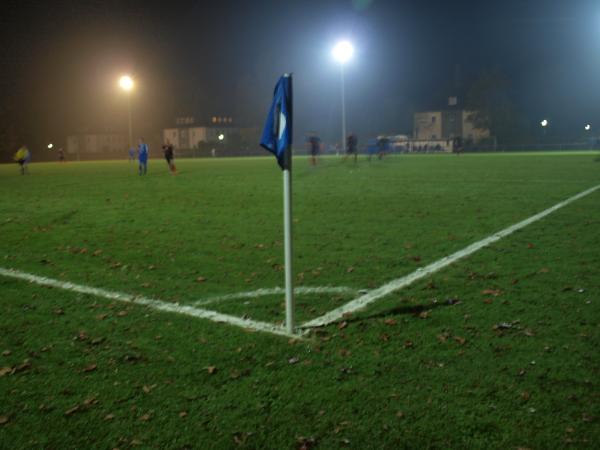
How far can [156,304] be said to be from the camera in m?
5.93

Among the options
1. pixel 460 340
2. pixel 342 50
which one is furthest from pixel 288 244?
pixel 342 50

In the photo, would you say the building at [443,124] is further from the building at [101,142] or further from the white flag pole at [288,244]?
the white flag pole at [288,244]

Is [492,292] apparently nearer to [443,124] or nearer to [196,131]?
[443,124]

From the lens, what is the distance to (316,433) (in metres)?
3.32

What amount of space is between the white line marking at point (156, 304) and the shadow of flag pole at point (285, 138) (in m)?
0.35

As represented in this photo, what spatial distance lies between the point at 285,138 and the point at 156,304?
2.36 meters

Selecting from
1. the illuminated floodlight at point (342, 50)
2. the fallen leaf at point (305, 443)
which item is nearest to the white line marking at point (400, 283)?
the fallen leaf at point (305, 443)

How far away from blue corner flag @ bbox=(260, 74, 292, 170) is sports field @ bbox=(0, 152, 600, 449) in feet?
4.88

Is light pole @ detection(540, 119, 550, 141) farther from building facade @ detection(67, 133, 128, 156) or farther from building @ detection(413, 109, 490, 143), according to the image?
building facade @ detection(67, 133, 128, 156)

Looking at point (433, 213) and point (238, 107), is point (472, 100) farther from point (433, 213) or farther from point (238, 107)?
point (433, 213)

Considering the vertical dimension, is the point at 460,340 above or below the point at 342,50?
below

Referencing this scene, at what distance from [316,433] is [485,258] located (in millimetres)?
5006

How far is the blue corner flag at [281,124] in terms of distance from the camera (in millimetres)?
4520

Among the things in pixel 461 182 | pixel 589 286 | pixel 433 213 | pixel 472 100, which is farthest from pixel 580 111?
pixel 589 286
